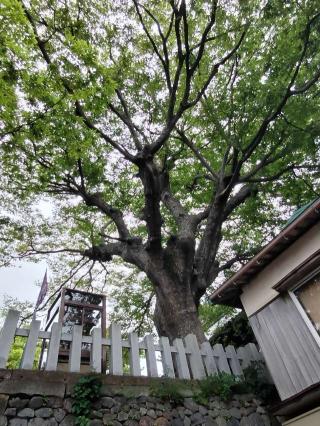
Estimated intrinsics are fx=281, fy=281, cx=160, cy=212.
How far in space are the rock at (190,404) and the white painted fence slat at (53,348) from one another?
202cm

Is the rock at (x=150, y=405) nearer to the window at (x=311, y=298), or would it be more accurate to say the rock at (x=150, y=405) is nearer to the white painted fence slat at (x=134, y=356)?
the white painted fence slat at (x=134, y=356)

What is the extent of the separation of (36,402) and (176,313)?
3358 mm

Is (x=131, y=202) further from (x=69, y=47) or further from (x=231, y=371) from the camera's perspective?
(x=231, y=371)

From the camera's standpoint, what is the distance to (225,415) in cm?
436

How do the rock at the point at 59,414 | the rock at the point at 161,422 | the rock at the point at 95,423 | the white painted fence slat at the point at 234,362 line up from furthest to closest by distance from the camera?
the white painted fence slat at the point at 234,362, the rock at the point at 161,422, the rock at the point at 95,423, the rock at the point at 59,414

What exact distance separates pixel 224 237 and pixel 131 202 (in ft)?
13.8

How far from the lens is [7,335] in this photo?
3.42 m

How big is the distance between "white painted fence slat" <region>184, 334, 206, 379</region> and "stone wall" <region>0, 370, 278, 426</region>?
0.42 metres

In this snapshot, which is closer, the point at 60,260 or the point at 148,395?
the point at 148,395

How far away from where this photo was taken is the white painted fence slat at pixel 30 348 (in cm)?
348

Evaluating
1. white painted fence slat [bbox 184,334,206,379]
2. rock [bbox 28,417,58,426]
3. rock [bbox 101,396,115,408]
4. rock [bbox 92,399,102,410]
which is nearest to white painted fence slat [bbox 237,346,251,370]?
white painted fence slat [bbox 184,334,206,379]

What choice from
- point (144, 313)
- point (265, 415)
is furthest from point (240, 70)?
point (144, 313)

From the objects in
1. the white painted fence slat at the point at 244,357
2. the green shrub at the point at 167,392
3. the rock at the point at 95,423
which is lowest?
the rock at the point at 95,423

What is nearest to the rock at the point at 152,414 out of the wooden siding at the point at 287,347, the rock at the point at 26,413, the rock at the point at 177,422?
the rock at the point at 177,422
